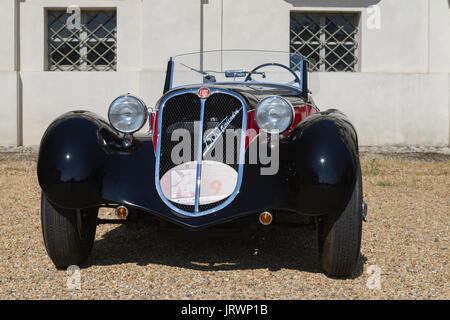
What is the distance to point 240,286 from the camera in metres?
2.72

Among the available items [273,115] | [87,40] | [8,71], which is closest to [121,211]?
[273,115]

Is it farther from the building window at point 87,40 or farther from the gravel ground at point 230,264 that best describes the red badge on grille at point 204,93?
the building window at point 87,40

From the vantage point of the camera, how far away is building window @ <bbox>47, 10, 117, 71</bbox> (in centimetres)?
955

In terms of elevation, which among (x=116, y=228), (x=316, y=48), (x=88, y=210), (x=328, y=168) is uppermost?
(x=316, y=48)

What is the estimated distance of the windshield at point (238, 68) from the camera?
13.8ft

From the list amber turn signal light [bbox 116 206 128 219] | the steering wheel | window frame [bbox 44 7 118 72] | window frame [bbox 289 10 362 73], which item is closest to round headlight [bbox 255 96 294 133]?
amber turn signal light [bbox 116 206 128 219]

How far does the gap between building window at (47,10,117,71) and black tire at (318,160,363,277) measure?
7.61 metres

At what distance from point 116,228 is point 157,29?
5725 mm

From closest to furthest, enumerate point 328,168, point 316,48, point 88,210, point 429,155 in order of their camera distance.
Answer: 1. point 328,168
2. point 88,210
3. point 429,155
4. point 316,48

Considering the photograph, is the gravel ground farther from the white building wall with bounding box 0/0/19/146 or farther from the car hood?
the white building wall with bounding box 0/0/19/146

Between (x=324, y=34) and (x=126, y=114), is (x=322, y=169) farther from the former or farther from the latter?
(x=324, y=34)

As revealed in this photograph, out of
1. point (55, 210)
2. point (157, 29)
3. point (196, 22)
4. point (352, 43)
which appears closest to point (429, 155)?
point (352, 43)

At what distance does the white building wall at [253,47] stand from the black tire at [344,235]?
6.86 meters

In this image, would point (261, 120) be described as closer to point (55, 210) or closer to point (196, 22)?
point (55, 210)
